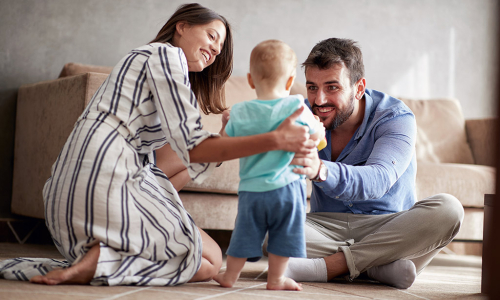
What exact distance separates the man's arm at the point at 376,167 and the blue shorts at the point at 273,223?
86mm

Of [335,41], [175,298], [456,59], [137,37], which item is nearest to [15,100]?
[137,37]

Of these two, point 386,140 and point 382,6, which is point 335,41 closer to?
point 386,140

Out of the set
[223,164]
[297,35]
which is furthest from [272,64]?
[297,35]

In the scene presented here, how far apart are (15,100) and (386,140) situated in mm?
1922

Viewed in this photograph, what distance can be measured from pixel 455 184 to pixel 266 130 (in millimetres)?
1492

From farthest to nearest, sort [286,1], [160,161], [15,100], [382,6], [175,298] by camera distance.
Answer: [382,6]
[286,1]
[15,100]
[160,161]
[175,298]

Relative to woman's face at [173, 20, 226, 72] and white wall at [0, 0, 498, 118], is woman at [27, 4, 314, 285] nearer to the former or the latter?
woman's face at [173, 20, 226, 72]

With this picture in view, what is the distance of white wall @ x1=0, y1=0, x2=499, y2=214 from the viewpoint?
2.48 m

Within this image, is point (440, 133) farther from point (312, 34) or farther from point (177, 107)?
point (177, 107)

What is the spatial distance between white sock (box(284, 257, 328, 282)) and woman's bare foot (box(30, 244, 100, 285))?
0.56 meters

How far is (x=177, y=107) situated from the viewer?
1.15m

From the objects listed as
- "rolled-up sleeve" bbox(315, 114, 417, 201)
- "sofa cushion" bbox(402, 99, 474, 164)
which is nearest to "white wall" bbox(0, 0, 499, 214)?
"sofa cushion" bbox(402, 99, 474, 164)

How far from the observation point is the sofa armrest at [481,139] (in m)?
2.78

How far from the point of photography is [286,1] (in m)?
3.12
